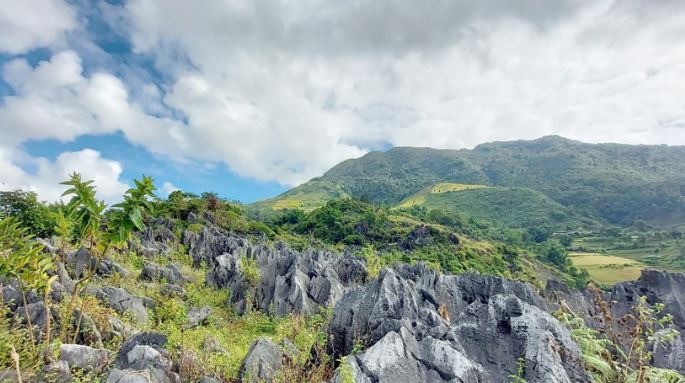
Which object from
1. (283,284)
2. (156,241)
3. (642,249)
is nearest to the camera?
(283,284)

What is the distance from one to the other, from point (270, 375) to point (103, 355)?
337 centimetres

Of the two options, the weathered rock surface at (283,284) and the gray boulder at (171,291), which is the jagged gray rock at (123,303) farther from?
the weathered rock surface at (283,284)

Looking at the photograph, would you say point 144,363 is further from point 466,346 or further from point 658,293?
point 658,293

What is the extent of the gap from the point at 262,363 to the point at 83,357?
3.41m

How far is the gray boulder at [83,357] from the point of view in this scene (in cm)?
735

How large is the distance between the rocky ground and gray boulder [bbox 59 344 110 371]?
20 mm

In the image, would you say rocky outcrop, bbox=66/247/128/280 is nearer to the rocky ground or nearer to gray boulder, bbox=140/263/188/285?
the rocky ground

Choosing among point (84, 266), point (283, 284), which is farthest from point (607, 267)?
point (84, 266)

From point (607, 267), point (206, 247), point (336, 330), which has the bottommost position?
point (607, 267)

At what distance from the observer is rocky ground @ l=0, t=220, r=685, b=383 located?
643cm

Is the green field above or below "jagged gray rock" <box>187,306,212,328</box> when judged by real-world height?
below

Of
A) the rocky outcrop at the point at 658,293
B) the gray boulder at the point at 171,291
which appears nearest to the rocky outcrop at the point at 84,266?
the gray boulder at the point at 171,291

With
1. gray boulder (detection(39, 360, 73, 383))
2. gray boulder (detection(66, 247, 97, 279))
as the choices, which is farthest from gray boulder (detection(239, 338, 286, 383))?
gray boulder (detection(66, 247, 97, 279))

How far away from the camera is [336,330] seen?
902 cm
